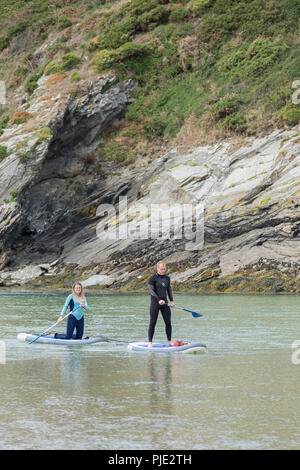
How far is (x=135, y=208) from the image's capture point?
47125 millimetres

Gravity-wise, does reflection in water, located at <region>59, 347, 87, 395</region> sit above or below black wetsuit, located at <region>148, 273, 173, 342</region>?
below

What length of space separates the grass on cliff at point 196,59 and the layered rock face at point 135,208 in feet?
6.63

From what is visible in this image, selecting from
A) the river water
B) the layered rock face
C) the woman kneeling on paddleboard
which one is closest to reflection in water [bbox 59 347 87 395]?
the river water

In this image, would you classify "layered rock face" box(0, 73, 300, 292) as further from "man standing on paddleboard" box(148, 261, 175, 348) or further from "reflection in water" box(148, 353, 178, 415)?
"reflection in water" box(148, 353, 178, 415)

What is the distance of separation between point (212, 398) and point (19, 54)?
65386mm

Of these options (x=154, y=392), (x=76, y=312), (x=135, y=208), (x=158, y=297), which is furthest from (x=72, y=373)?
(x=135, y=208)

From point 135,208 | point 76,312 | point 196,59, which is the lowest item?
point 76,312

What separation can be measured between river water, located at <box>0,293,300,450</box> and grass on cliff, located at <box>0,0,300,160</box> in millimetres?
30056

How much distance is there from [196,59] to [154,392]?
48.8 meters

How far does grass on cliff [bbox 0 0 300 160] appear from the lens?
49406 millimetres

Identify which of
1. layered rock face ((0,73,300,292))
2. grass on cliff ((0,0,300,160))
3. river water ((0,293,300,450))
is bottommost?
river water ((0,293,300,450))

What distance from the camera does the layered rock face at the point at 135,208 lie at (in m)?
38.8

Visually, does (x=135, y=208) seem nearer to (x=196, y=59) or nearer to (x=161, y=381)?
(x=196, y=59)
